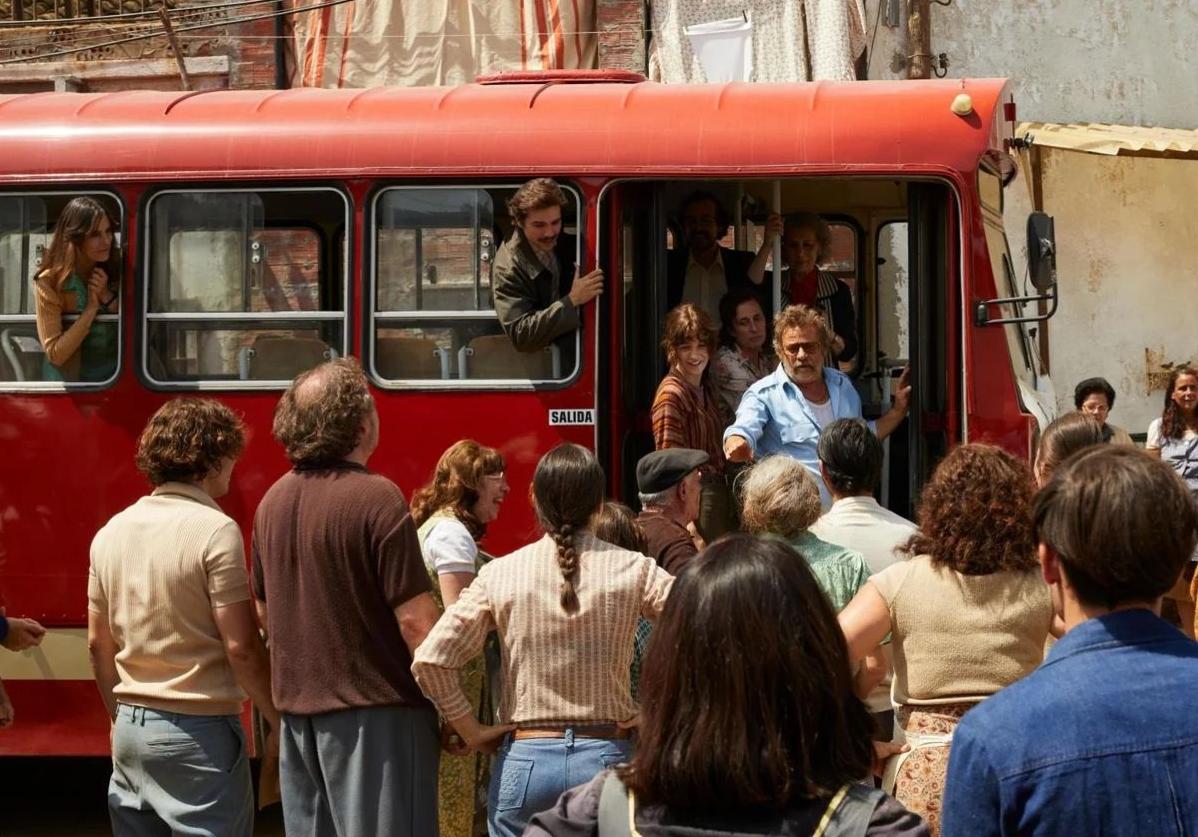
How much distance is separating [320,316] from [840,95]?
8.08 ft

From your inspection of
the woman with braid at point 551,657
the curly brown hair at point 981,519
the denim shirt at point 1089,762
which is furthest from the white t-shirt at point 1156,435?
the denim shirt at point 1089,762

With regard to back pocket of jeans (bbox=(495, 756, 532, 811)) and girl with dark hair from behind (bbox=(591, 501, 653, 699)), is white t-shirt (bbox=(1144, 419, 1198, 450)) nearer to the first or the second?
girl with dark hair from behind (bbox=(591, 501, 653, 699))

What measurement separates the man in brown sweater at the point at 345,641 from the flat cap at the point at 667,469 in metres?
1.22

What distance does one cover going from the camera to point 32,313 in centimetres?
759

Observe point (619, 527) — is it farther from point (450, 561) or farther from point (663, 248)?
point (663, 248)

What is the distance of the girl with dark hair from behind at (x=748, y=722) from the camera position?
7.97 ft

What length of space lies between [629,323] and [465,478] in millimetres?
1936

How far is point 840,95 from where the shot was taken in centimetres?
742

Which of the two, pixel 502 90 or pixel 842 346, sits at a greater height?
pixel 502 90

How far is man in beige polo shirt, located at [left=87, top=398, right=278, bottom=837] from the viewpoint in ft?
16.6

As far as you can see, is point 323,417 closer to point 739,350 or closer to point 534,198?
point 534,198

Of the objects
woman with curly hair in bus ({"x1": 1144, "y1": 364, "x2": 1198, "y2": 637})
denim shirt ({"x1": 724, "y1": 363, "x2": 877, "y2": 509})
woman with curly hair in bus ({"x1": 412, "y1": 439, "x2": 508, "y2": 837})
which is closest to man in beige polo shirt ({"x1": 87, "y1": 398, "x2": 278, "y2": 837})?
woman with curly hair in bus ({"x1": 412, "y1": 439, "x2": 508, "y2": 837})

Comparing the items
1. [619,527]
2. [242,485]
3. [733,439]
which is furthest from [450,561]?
[242,485]

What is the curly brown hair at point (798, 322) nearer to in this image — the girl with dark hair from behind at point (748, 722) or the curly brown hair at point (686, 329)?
the curly brown hair at point (686, 329)
